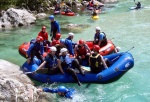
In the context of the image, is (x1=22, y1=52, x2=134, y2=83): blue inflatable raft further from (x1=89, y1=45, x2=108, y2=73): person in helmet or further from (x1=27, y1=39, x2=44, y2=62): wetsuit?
(x1=27, y1=39, x2=44, y2=62): wetsuit

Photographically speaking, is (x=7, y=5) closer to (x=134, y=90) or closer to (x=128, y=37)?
(x=128, y=37)

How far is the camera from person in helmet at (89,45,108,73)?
9.45 m

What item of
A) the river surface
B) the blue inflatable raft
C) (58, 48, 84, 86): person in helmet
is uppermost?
(58, 48, 84, 86): person in helmet

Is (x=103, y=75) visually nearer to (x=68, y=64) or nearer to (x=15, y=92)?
(x=68, y=64)

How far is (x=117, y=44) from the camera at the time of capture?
14.6 metres

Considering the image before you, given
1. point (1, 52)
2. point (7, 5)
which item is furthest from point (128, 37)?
point (7, 5)

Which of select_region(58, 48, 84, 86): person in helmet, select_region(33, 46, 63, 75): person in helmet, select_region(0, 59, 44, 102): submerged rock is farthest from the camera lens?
select_region(33, 46, 63, 75): person in helmet

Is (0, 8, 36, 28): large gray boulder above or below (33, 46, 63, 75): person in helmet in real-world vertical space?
below

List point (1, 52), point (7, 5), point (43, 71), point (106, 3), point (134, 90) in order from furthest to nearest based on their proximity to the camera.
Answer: point (106, 3) < point (7, 5) < point (1, 52) < point (43, 71) < point (134, 90)

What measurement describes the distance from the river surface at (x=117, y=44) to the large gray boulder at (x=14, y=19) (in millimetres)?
725

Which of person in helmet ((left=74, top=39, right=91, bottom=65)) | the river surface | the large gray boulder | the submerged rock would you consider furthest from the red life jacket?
the large gray boulder

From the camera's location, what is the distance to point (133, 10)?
2353cm

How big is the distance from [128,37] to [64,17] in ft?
26.7

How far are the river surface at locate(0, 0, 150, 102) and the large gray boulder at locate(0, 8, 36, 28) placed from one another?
0.72 meters
